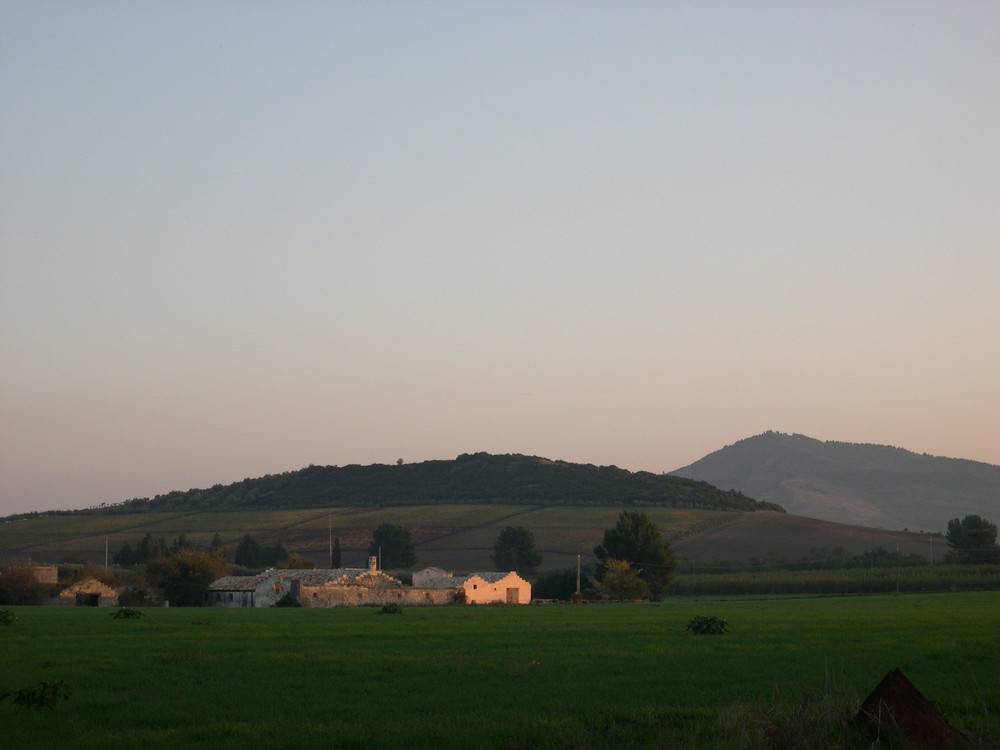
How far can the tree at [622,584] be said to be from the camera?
337 ft

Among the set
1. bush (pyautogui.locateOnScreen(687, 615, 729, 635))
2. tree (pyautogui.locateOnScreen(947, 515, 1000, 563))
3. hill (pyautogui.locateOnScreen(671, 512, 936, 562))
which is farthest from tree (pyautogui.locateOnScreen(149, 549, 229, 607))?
tree (pyautogui.locateOnScreen(947, 515, 1000, 563))

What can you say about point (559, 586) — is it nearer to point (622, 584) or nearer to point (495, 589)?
point (495, 589)

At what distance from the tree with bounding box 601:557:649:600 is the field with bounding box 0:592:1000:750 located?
63254 mm

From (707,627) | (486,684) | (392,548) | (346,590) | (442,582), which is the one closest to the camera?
(486,684)

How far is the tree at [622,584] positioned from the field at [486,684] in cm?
6325

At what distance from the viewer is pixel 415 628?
42531mm

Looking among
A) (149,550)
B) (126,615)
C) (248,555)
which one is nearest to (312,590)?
(126,615)

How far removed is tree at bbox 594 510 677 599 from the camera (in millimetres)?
110688

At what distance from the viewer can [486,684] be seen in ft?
76.7

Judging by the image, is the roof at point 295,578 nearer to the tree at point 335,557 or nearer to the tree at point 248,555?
the tree at point 335,557

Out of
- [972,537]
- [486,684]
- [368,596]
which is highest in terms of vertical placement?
[486,684]

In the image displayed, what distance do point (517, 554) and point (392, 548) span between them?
21787 mm

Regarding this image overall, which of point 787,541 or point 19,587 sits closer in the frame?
point 19,587

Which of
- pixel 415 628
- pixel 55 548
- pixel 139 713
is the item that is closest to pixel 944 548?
pixel 415 628
